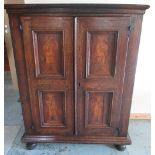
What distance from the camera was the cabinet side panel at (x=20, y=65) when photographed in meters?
1.44

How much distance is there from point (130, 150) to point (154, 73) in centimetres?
82

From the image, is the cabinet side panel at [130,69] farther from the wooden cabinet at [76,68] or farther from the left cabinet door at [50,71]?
the left cabinet door at [50,71]

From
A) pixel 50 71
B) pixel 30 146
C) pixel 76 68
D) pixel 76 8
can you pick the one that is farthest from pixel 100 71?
pixel 30 146

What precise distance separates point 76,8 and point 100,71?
20.4 inches

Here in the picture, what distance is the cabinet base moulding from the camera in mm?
1759

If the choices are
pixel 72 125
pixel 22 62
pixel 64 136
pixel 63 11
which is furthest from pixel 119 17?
pixel 64 136

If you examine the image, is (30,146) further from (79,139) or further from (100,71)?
(100,71)

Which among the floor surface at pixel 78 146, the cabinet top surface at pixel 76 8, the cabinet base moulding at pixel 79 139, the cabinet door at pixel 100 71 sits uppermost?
the cabinet top surface at pixel 76 8

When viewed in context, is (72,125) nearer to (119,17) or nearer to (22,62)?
(22,62)

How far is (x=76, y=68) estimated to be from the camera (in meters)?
1.52

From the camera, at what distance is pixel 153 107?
62.5 inches

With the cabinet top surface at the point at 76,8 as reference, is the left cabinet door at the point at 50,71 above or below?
below

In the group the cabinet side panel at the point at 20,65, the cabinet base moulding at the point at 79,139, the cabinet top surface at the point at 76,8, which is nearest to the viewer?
the cabinet top surface at the point at 76,8

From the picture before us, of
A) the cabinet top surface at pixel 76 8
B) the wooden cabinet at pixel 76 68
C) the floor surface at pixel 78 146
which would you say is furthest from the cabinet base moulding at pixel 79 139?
the cabinet top surface at pixel 76 8
